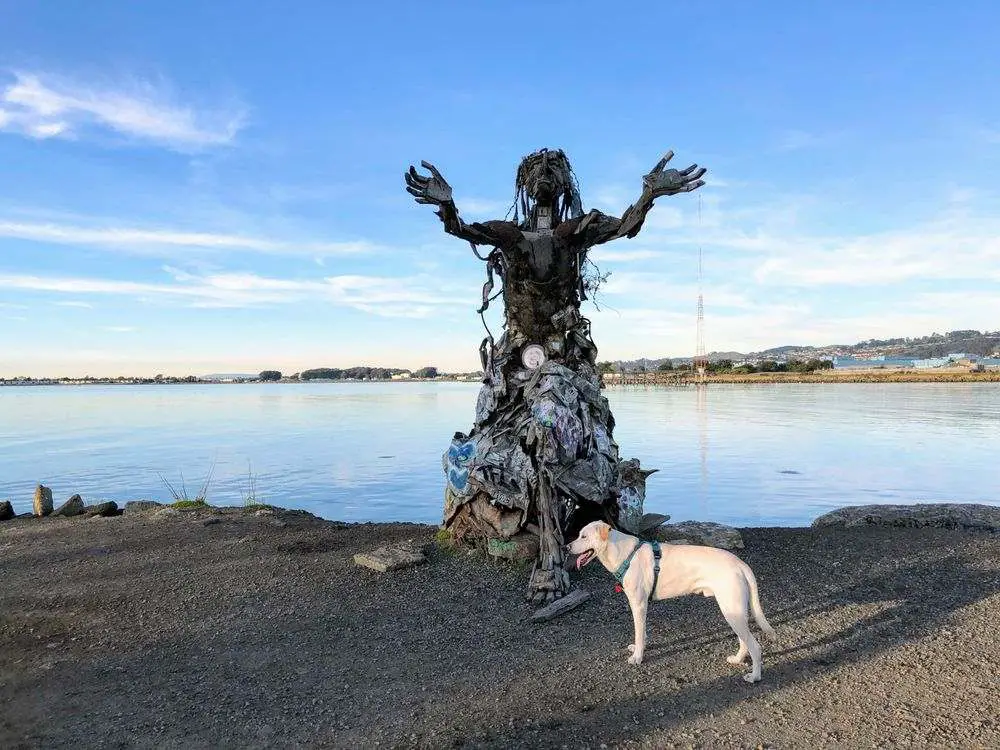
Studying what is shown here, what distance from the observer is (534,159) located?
1030cm

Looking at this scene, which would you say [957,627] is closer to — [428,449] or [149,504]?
[149,504]

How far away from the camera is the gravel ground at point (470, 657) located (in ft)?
16.7

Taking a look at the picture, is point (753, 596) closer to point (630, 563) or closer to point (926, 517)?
point (630, 563)

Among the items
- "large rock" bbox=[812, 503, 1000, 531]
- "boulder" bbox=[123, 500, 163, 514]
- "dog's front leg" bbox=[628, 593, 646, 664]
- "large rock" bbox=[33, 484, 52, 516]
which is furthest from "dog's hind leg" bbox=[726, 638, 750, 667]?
"large rock" bbox=[33, 484, 52, 516]

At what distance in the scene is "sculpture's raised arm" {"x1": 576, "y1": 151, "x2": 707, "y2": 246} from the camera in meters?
8.45

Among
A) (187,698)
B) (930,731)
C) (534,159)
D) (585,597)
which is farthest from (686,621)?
(534,159)

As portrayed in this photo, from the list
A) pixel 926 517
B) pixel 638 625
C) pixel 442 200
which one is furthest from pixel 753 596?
pixel 926 517

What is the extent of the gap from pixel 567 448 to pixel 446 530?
257 cm

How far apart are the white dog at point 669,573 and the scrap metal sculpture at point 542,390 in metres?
2.04

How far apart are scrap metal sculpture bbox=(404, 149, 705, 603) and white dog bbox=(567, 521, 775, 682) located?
204 cm

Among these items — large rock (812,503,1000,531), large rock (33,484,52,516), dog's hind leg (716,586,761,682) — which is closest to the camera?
dog's hind leg (716,586,761,682)

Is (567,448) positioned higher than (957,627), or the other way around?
(567,448)

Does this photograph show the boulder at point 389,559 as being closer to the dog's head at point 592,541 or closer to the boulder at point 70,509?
the dog's head at point 592,541

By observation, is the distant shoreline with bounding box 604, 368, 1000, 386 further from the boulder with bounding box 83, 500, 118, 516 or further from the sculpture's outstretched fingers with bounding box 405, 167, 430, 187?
the sculpture's outstretched fingers with bounding box 405, 167, 430, 187
